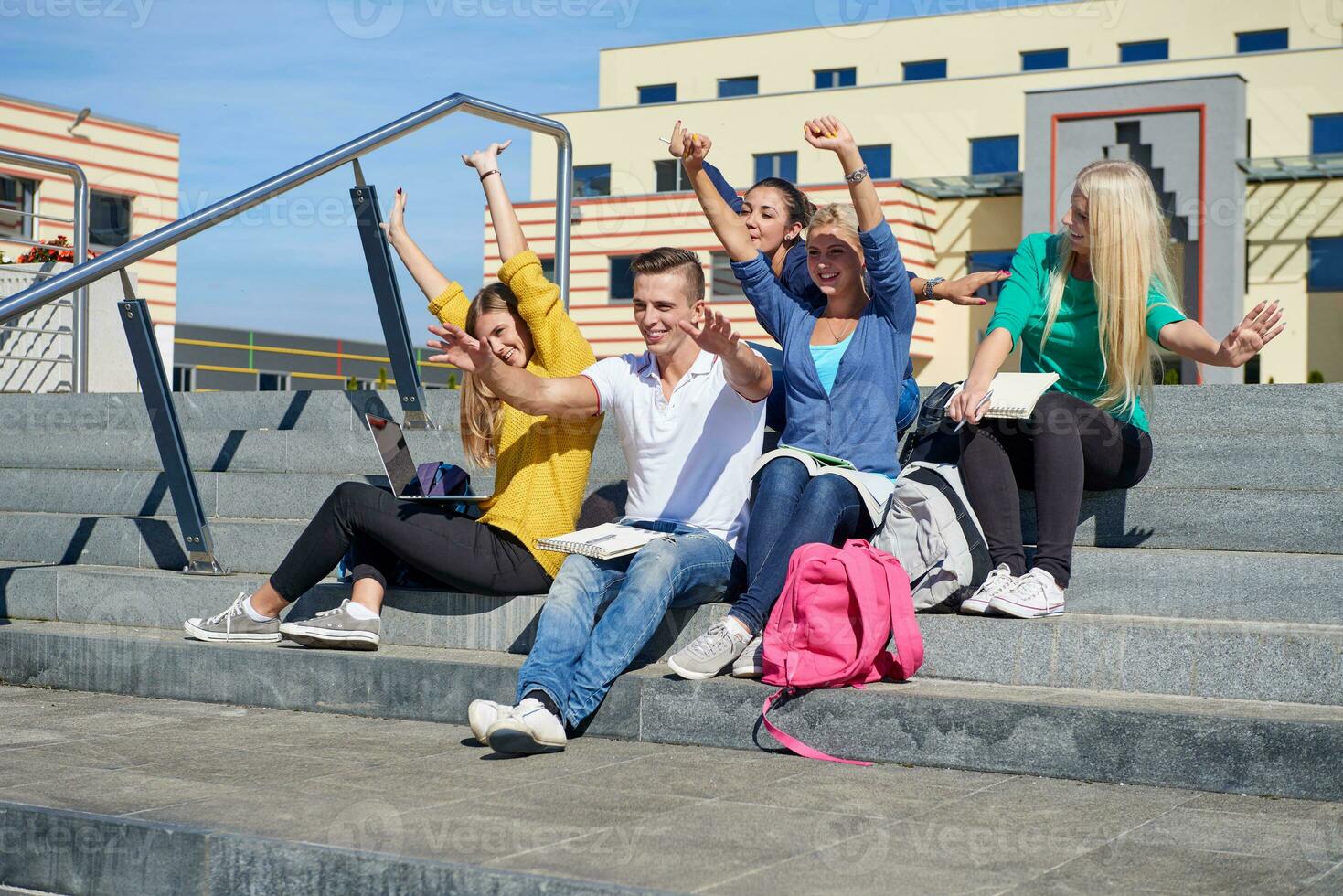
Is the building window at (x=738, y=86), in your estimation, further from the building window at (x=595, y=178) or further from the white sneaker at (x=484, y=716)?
the white sneaker at (x=484, y=716)

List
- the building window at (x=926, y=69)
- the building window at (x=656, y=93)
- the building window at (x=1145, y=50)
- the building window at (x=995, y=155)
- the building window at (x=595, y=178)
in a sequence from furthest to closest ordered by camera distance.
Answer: the building window at (x=656, y=93)
the building window at (x=926, y=69)
the building window at (x=1145, y=50)
the building window at (x=595, y=178)
the building window at (x=995, y=155)

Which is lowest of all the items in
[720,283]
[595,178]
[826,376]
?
[826,376]

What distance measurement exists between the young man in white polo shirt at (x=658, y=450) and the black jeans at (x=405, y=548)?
1.24ft

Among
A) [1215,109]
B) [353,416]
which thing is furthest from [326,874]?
[1215,109]

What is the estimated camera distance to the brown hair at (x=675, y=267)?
4.70 metres

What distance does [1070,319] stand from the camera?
16.0 ft

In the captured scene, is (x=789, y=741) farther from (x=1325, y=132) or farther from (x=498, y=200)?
(x=1325, y=132)

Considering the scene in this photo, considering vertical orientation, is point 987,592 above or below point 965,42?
below

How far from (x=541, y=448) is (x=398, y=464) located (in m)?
0.54

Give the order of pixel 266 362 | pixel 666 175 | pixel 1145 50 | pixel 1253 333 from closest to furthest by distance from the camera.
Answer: pixel 1253 333
pixel 666 175
pixel 266 362
pixel 1145 50

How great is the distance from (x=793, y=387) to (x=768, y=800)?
1.73 m

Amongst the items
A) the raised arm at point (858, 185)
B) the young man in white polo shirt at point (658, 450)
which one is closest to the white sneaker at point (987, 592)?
the young man in white polo shirt at point (658, 450)

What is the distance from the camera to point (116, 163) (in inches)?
1089

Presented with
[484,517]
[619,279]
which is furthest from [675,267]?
[619,279]
